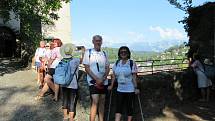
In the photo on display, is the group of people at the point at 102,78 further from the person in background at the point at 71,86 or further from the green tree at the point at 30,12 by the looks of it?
the green tree at the point at 30,12

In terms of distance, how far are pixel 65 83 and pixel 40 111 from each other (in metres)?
1.79

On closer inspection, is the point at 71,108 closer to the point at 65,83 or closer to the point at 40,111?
the point at 65,83

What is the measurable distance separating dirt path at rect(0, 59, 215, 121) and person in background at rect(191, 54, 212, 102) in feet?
1.27

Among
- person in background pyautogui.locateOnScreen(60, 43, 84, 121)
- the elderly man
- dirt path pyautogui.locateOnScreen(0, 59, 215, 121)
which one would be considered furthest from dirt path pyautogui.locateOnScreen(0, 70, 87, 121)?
the elderly man

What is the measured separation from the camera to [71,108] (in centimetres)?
1022

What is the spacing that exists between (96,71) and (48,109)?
101 inches

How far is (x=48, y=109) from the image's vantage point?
1175 cm

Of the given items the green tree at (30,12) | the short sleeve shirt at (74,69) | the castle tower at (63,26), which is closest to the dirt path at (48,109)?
the short sleeve shirt at (74,69)

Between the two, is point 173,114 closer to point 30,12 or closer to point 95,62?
point 95,62

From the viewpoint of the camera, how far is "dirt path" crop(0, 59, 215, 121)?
11.3 meters

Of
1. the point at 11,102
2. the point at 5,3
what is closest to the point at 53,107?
the point at 11,102

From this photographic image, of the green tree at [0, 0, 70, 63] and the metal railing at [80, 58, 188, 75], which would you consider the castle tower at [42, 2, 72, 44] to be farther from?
the metal railing at [80, 58, 188, 75]

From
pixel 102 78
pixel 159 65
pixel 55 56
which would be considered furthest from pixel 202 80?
pixel 102 78

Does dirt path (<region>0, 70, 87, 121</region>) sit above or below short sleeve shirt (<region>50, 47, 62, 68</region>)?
below
